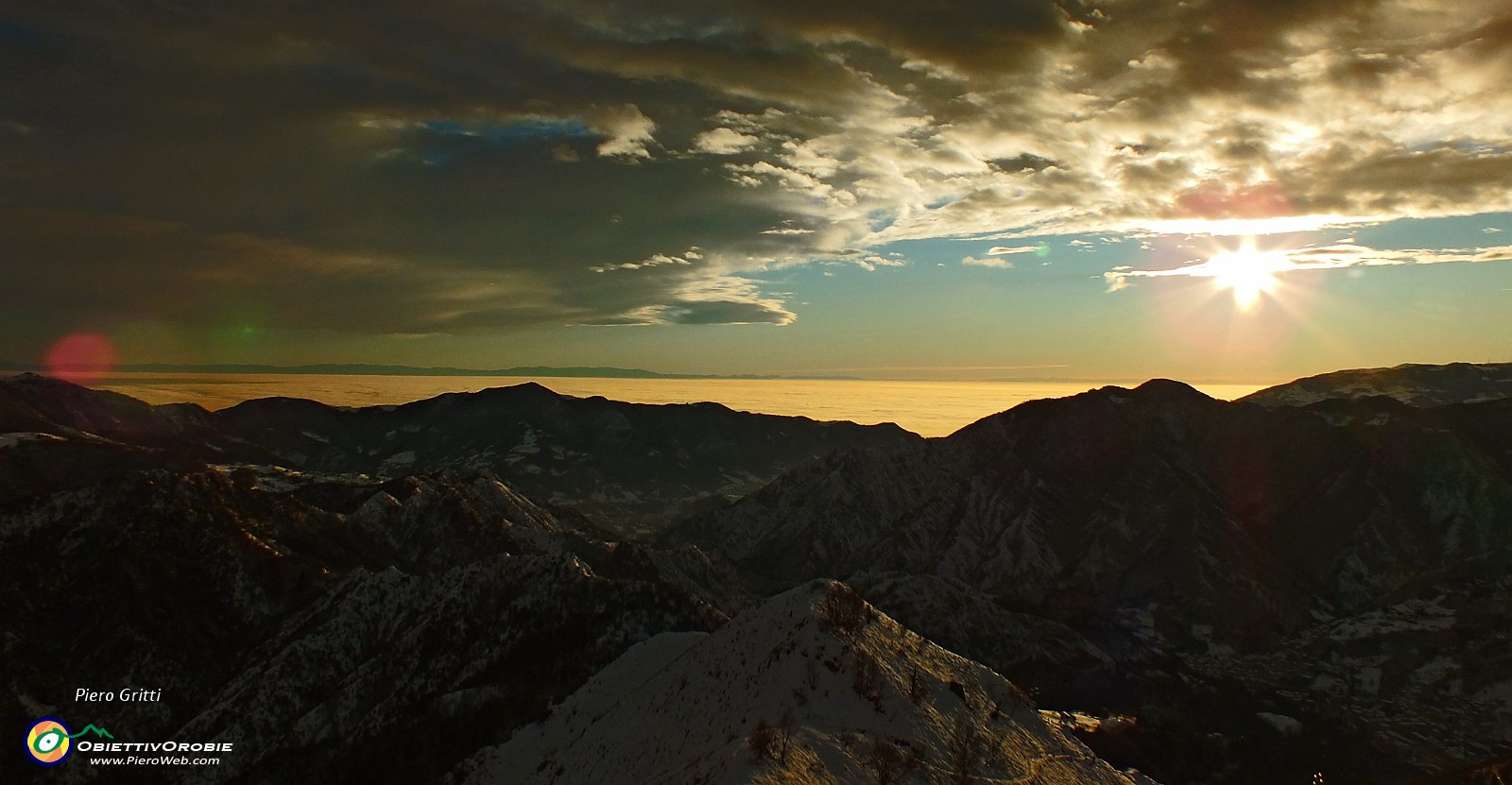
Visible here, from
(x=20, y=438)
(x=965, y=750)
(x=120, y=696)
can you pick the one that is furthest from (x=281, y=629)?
(x=20, y=438)

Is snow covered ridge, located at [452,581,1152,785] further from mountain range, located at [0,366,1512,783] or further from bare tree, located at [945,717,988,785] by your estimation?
mountain range, located at [0,366,1512,783]

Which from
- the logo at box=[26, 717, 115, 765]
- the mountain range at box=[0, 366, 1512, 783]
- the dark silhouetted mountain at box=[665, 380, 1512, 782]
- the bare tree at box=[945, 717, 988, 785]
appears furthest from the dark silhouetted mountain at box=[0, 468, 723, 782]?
the dark silhouetted mountain at box=[665, 380, 1512, 782]

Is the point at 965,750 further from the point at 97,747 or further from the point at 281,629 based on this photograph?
the point at 281,629

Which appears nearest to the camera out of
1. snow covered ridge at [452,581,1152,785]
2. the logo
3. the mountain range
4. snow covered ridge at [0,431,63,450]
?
Answer: snow covered ridge at [452,581,1152,785]

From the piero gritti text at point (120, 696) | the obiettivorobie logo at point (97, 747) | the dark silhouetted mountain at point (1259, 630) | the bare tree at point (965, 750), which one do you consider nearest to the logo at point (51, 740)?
the obiettivorobie logo at point (97, 747)

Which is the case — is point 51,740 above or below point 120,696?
below

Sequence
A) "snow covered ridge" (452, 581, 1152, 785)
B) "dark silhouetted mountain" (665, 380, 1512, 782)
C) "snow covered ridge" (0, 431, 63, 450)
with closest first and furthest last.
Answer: "snow covered ridge" (452, 581, 1152, 785), "dark silhouetted mountain" (665, 380, 1512, 782), "snow covered ridge" (0, 431, 63, 450)

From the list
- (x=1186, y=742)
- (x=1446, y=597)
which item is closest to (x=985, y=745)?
(x=1186, y=742)

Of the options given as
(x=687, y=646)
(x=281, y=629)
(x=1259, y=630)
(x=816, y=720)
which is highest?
(x=816, y=720)

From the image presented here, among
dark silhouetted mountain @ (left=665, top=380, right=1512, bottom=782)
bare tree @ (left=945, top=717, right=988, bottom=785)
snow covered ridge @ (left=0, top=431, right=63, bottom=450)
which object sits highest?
snow covered ridge @ (left=0, top=431, right=63, bottom=450)
